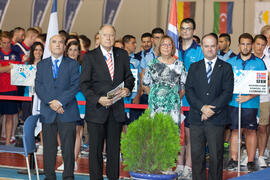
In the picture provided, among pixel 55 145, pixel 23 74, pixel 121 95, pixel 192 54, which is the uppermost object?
pixel 192 54

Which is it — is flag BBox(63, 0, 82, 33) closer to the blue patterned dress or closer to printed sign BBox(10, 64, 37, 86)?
printed sign BBox(10, 64, 37, 86)

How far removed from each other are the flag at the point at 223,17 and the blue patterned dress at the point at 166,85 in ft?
28.5

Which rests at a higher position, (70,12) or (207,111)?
(70,12)

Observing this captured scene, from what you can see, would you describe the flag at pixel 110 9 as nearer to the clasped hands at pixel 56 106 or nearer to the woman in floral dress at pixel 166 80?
the woman in floral dress at pixel 166 80

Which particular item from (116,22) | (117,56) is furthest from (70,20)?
(117,56)

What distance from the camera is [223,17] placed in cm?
1467

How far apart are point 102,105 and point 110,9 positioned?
33.1ft

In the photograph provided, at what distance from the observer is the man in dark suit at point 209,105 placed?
18.7 ft

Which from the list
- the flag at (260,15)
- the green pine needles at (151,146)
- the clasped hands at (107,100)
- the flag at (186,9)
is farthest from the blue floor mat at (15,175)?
the flag at (186,9)

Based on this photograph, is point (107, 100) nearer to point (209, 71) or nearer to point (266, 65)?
point (209, 71)

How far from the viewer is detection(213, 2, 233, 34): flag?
47.9ft

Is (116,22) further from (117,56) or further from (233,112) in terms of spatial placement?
(117,56)

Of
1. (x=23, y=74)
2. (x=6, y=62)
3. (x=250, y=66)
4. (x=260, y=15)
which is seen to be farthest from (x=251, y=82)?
(x=260, y=15)

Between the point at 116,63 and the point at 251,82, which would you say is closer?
the point at 116,63
